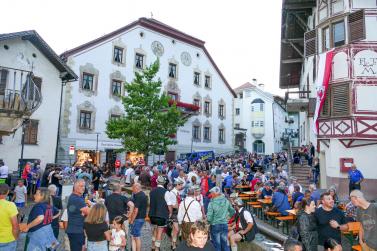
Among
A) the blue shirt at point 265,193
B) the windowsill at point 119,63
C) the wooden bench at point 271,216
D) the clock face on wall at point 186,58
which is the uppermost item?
the clock face on wall at point 186,58

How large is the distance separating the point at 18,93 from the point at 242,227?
16.3m

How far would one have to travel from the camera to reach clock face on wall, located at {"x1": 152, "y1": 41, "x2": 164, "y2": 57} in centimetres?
3406

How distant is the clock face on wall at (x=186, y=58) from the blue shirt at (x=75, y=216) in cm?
3188

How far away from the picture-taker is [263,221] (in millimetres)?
12633

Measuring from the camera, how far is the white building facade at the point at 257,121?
56.2 meters

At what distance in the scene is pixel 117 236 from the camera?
6.17 m

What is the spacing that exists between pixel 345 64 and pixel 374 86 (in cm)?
192

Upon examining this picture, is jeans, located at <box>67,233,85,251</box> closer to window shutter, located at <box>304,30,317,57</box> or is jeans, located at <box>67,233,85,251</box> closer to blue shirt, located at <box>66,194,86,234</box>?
blue shirt, located at <box>66,194,86,234</box>

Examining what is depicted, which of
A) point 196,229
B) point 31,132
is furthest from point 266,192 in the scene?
point 31,132

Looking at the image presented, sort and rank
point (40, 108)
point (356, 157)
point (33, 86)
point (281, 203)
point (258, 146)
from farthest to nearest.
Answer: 1. point (258, 146)
2. point (40, 108)
3. point (33, 86)
4. point (356, 157)
5. point (281, 203)

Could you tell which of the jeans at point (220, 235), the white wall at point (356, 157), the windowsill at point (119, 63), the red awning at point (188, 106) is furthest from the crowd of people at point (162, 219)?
the red awning at point (188, 106)

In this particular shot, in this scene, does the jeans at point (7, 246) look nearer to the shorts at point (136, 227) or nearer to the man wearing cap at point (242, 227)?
the shorts at point (136, 227)

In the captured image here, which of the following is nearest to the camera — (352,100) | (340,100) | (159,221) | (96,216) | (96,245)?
(96,216)

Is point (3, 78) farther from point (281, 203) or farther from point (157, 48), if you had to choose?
point (281, 203)
